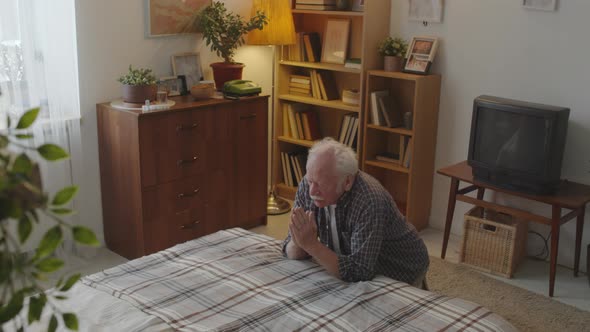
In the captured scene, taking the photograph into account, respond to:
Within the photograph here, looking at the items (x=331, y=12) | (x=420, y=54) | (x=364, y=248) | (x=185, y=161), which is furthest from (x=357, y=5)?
(x=364, y=248)

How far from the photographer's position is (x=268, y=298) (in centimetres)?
221

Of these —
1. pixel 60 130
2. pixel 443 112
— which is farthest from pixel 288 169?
pixel 60 130

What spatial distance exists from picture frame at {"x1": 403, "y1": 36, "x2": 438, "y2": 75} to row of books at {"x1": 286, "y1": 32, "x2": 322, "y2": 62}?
78cm

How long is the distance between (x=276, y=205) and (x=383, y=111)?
3.55 ft

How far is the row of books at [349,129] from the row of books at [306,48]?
0.52 meters

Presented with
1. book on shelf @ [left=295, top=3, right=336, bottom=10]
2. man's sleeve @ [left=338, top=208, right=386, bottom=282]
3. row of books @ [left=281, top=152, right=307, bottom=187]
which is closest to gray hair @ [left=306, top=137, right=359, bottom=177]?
man's sleeve @ [left=338, top=208, right=386, bottom=282]

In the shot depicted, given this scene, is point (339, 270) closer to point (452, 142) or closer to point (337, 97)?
point (452, 142)

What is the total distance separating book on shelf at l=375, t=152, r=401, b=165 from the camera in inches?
179

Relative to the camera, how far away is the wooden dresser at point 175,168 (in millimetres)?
3730

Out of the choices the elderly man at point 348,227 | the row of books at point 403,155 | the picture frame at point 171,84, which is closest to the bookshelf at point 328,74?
the row of books at point 403,155

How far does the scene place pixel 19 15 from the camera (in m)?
3.43

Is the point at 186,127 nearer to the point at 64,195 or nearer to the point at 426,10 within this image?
the point at 426,10

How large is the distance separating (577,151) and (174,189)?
238cm

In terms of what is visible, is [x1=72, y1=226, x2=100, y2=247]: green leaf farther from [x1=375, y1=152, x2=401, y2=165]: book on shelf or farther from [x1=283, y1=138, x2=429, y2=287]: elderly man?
[x1=375, y1=152, x2=401, y2=165]: book on shelf
